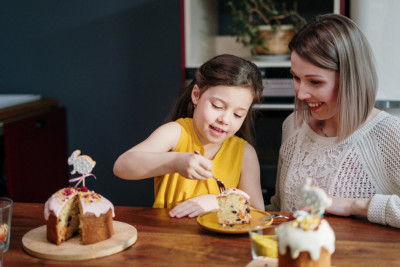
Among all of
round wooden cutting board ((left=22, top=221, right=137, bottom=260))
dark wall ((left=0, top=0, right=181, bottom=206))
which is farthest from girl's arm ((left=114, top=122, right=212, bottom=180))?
dark wall ((left=0, top=0, right=181, bottom=206))

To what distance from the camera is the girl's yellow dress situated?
64.1 inches

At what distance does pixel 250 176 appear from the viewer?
65.5 inches

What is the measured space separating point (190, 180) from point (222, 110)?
0.27m

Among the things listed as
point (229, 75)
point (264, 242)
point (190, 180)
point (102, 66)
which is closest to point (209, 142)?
point (190, 180)

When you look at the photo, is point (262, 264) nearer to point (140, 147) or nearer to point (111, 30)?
point (140, 147)

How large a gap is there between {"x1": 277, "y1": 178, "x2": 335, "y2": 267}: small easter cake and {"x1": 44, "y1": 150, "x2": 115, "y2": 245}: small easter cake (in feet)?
1.53

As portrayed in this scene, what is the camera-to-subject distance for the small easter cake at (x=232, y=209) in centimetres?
122

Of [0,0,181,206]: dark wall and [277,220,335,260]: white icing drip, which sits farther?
[0,0,181,206]: dark wall

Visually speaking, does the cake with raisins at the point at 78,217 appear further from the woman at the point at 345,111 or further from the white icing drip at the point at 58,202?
the woman at the point at 345,111

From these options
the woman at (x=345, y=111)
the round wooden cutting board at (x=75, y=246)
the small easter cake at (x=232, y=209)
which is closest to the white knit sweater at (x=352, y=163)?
the woman at (x=345, y=111)

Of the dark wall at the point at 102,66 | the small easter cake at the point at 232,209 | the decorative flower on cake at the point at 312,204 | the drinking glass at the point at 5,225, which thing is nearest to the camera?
the decorative flower on cake at the point at 312,204

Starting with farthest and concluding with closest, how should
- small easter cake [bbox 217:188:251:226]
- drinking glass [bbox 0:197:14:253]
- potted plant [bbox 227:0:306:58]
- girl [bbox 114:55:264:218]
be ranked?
potted plant [bbox 227:0:306:58], girl [bbox 114:55:264:218], small easter cake [bbox 217:188:251:226], drinking glass [bbox 0:197:14:253]

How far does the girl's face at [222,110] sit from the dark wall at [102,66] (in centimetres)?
126

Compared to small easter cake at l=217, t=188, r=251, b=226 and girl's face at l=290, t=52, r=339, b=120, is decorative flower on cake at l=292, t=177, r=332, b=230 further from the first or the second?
girl's face at l=290, t=52, r=339, b=120
